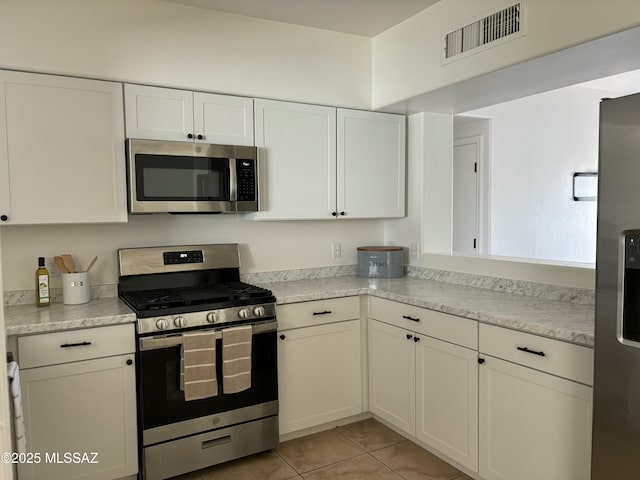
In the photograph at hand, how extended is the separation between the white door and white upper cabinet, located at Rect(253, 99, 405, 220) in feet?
4.06

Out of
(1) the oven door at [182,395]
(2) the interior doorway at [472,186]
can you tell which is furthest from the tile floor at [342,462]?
(2) the interior doorway at [472,186]

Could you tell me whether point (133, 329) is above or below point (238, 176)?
below

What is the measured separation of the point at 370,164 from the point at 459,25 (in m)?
1.06

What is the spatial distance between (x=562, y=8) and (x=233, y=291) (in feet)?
6.92

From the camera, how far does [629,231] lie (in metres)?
1.63

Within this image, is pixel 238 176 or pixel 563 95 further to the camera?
pixel 563 95

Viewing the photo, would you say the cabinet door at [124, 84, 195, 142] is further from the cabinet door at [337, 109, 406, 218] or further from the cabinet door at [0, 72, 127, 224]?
the cabinet door at [337, 109, 406, 218]

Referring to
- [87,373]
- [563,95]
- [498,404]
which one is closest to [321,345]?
[498,404]

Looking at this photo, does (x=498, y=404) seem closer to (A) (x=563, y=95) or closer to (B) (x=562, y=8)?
(B) (x=562, y=8)

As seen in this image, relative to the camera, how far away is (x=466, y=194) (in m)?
4.64

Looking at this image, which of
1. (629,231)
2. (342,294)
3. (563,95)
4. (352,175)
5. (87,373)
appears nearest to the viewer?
(629,231)

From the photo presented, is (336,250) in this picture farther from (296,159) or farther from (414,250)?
(296,159)

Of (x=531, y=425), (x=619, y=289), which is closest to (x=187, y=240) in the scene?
(x=531, y=425)

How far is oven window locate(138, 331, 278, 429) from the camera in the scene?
2434mm
